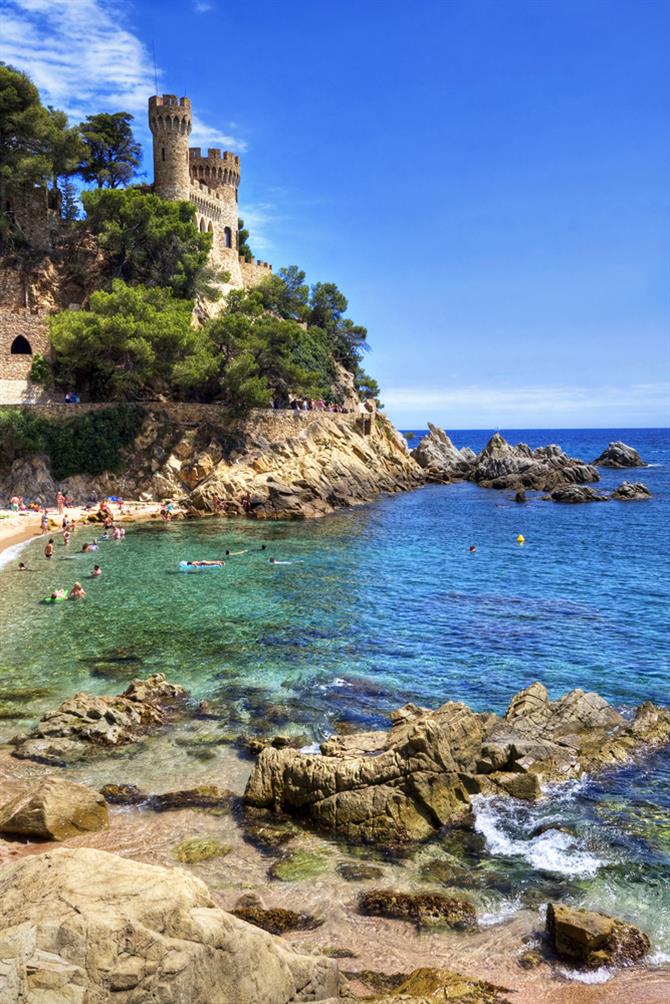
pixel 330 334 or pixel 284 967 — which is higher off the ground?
pixel 330 334

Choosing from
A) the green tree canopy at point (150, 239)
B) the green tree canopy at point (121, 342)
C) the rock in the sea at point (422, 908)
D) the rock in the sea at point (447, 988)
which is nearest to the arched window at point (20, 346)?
the green tree canopy at point (121, 342)

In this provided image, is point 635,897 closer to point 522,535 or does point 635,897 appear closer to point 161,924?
point 161,924

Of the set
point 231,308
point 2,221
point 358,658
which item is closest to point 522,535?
point 358,658

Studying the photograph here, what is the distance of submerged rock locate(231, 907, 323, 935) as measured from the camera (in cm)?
953

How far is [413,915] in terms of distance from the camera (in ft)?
32.4

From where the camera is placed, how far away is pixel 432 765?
1277cm

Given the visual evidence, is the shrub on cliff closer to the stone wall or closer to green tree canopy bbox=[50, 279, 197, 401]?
green tree canopy bbox=[50, 279, 197, 401]

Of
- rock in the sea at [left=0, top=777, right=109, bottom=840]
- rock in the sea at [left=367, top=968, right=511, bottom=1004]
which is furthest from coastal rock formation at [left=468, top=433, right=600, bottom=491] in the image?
rock in the sea at [left=367, top=968, right=511, bottom=1004]

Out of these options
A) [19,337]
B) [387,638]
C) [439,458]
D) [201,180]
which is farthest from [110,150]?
[387,638]

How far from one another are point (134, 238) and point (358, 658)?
49220 millimetres

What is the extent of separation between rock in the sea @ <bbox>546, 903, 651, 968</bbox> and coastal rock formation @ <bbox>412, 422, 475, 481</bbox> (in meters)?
69.1

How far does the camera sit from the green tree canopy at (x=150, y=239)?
58312 millimetres

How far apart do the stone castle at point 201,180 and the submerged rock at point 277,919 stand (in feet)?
206

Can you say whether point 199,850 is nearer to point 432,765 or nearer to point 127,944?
point 432,765
